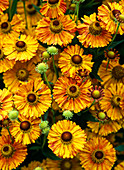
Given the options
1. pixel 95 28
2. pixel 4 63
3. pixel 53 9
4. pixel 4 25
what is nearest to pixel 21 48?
pixel 4 63

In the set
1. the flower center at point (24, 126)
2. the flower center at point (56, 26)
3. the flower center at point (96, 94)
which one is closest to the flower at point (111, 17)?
the flower center at point (56, 26)

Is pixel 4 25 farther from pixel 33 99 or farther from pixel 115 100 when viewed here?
pixel 115 100

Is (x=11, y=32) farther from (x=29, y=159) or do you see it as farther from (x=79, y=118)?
(x=29, y=159)

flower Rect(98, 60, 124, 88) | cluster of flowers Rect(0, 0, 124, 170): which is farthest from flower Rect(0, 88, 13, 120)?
flower Rect(98, 60, 124, 88)

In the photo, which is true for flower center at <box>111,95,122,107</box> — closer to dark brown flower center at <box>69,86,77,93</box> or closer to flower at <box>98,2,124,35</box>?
dark brown flower center at <box>69,86,77,93</box>

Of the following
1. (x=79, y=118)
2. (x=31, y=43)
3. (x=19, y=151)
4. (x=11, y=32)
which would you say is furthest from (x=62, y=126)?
(x=11, y=32)

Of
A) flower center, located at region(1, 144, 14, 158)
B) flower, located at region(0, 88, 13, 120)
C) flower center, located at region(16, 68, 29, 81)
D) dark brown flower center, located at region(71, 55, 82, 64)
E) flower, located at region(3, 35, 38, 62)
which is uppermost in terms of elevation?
flower, located at region(3, 35, 38, 62)

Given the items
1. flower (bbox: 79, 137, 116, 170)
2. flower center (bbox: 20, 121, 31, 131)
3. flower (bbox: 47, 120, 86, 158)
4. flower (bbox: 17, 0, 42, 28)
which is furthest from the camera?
flower (bbox: 17, 0, 42, 28)
